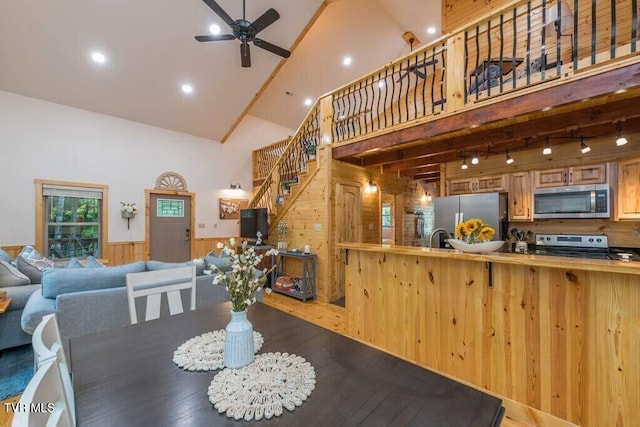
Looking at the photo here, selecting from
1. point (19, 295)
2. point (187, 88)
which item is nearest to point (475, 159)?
point (187, 88)

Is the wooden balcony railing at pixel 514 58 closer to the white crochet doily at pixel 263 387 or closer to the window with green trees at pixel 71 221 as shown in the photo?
the white crochet doily at pixel 263 387

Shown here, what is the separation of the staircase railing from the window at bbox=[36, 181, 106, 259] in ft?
11.0

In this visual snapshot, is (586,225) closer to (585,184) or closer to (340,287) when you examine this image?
(585,184)

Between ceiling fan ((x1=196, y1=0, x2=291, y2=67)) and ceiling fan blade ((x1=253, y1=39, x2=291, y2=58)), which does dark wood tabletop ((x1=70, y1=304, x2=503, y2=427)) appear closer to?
ceiling fan ((x1=196, y1=0, x2=291, y2=67))

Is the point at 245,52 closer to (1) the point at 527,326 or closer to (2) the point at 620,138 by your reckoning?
(1) the point at 527,326

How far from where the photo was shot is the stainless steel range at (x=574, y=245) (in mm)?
3600

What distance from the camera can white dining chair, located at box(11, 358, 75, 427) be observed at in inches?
21.4

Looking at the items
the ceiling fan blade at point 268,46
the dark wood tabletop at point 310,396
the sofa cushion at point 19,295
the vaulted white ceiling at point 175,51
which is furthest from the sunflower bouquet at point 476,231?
the vaulted white ceiling at point 175,51

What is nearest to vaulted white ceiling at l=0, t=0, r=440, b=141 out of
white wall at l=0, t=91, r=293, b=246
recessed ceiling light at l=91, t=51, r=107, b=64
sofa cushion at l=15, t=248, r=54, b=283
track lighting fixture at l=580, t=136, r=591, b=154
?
recessed ceiling light at l=91, t=51, r=107, b=64

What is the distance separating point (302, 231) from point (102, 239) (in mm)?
4119

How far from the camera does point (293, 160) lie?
600 centimetres

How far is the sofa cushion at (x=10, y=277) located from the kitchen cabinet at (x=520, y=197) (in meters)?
6.46

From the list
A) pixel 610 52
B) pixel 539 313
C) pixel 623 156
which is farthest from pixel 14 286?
pixel 623 156

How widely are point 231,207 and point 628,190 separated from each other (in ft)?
A: 24.5
